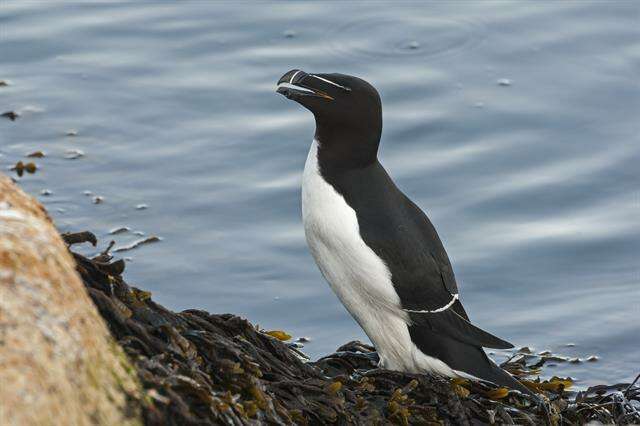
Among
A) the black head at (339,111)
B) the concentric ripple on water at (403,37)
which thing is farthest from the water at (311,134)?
the black head at (339,111)

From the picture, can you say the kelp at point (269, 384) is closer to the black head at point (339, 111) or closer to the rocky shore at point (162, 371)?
the rocky shore at point (162, 371)

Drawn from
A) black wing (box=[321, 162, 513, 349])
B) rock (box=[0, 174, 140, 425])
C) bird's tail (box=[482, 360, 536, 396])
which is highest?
rock (box=[0, 174, 140, 425])

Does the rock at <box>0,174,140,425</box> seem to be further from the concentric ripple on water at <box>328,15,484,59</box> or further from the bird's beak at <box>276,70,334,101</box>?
the concentric ripple on water at <box>328,15,484,59</box>

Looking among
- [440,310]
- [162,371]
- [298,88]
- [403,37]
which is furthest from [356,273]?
[403,37]

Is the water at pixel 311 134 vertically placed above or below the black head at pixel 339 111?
below

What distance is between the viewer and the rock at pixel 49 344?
3.52 metres

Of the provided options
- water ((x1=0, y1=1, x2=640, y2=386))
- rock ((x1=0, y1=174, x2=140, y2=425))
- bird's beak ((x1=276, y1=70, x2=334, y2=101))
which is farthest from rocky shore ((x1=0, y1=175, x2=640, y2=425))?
water ((x1=0, y1=1, x2=640, y2=386))

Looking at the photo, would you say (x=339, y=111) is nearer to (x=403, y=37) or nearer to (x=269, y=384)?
(x=269, y=384)

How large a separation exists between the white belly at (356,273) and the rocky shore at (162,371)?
0.15 meters

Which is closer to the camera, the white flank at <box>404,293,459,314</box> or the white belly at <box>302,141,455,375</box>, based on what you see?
the white belly at <box>302,141,455,375</box>

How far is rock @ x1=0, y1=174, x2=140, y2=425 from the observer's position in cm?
352

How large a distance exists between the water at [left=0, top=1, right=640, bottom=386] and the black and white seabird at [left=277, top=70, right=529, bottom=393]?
1.86 meters

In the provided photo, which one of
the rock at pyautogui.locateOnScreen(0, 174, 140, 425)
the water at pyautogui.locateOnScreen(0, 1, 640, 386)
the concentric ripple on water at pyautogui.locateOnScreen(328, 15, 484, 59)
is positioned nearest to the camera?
the rock at pyautogui.locateOnScreen(0, 174, 140, 425)

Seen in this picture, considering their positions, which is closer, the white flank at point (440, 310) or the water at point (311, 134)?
the white flank at point (440, 310)
